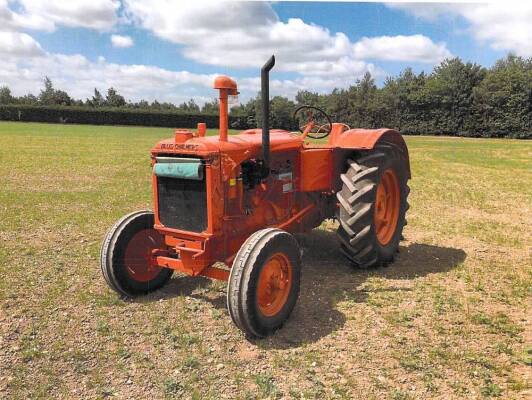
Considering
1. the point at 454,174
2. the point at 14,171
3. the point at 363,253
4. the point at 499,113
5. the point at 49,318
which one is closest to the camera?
the point at 49,318

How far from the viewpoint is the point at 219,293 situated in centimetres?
492

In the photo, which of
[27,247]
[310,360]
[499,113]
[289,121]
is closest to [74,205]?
[27,247]

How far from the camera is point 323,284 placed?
521 cm

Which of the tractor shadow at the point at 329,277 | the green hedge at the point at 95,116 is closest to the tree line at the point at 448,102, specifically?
the green hedge at the point at 95,116

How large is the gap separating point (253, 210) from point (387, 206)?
2.21 meters

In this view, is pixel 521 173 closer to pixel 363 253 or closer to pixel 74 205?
pixel 363 253

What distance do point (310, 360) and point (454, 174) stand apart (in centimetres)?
1281

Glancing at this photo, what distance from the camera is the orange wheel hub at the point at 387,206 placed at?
19.5ft

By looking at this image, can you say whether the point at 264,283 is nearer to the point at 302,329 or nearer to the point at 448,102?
the point at 302,329

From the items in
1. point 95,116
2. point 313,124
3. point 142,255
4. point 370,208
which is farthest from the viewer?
point 95,116

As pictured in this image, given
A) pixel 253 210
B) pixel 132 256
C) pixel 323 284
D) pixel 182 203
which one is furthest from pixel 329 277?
pixel 132 256

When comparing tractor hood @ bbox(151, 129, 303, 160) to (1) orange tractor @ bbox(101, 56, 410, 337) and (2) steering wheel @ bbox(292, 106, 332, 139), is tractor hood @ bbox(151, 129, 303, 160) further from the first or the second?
(2) steering wheel @ bbox(292, 106, 332, 139)

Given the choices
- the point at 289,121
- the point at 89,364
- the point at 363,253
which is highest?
the point at 289,121

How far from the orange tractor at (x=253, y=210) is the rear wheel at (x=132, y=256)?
10 millimetres
